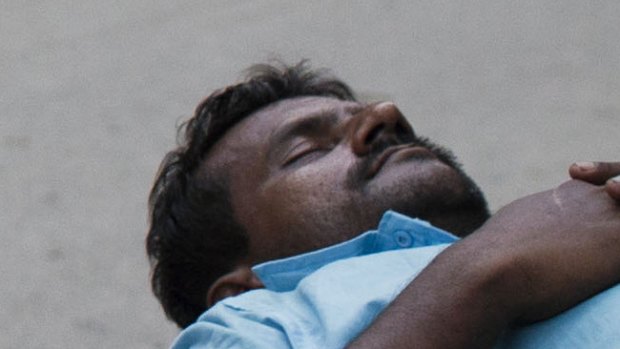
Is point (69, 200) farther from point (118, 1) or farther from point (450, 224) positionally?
point (450, 224)

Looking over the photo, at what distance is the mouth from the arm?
48cm

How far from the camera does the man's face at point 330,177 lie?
2512mm

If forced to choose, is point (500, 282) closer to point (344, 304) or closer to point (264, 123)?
point (344, 304)

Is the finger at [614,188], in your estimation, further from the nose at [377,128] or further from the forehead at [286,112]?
the forehead at [286,112]

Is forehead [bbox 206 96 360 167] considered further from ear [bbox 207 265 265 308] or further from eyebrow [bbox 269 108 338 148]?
ear [bbox 207 265 265 308]

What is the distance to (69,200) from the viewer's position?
13.7 ft

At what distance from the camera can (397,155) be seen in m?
2.58

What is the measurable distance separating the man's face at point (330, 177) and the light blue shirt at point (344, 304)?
132 mm

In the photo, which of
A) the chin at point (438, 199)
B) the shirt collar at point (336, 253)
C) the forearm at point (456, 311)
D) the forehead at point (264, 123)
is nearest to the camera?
the forearm at point (456, 311)

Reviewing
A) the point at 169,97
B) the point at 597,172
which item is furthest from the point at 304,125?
the point at 169,97

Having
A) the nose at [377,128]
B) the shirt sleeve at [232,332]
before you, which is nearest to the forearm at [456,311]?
the shirt sleeve at [232,332]

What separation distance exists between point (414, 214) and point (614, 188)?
443mm

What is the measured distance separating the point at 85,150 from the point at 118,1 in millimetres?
631

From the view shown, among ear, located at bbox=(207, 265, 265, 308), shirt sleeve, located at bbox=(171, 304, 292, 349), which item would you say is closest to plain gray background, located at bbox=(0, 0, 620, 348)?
ear, located at bbox=(207, 265, 265, 308)
